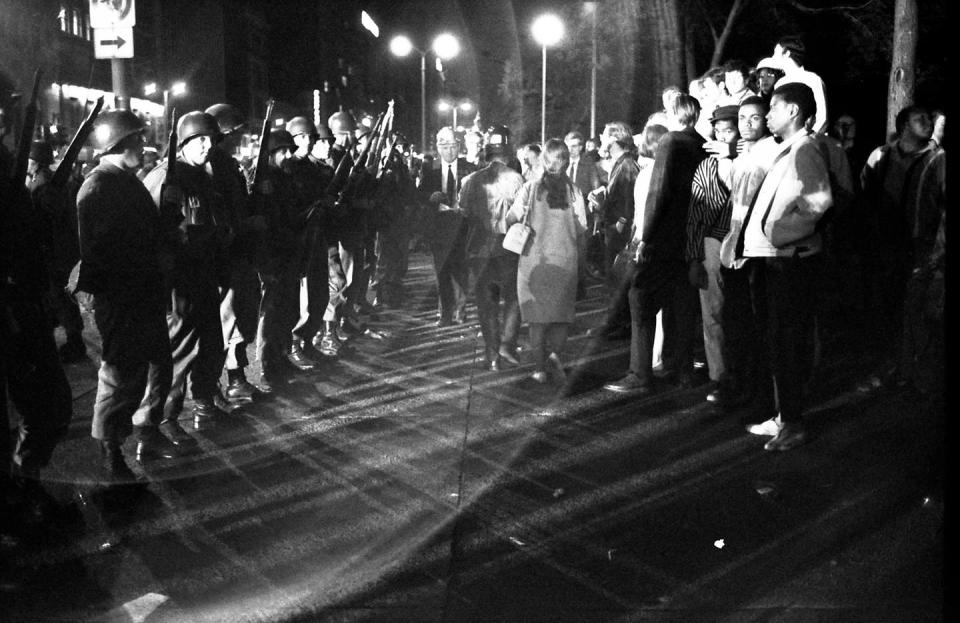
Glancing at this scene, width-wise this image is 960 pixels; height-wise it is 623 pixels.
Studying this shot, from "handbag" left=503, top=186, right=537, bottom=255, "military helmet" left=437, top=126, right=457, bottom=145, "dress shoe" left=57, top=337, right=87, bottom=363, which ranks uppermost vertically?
"military helmet" left=437, top=126, right=457, bottom=145

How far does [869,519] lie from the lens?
5.60 meters

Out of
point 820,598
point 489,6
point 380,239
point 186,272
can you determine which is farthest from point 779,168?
point 489,6

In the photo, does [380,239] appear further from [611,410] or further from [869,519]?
[869,519]

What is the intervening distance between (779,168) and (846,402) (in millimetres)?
2251

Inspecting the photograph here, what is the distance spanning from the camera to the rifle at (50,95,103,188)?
242 inches

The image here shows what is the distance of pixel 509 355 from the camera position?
10.2m

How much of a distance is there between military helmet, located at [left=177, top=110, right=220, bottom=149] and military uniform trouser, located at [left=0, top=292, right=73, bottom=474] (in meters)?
2.10

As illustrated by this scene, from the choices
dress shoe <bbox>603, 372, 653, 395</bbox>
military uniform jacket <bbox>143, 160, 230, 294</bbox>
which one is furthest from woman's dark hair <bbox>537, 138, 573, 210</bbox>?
military uniform jacket <bbox>143, 160, 230, 294</bbox>

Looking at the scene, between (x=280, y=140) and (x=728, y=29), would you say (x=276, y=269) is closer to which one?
(x=280, y=140)

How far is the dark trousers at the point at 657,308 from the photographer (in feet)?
28.7

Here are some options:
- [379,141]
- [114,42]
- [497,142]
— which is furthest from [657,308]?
[114,42]

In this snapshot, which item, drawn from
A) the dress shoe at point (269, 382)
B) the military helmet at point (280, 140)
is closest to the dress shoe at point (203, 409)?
the dress shoe at point (269, 382)

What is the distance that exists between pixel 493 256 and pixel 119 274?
14.3ft

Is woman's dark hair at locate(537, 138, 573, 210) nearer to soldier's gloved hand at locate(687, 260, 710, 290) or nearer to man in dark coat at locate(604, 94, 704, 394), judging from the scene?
man in dark coat at locate(604, 94, 704, 394)
